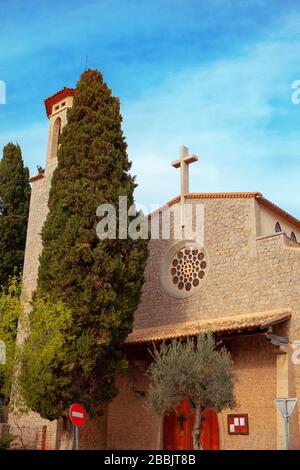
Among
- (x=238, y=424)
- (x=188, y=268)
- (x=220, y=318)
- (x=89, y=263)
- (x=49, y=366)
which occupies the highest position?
(x=188, y=268)

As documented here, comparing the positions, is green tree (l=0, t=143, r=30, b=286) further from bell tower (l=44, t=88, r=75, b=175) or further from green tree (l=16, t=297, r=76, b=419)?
green tree (l=16, t=297, r=76, b=419)

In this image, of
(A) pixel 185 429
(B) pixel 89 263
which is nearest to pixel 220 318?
(A) pixel 185 429

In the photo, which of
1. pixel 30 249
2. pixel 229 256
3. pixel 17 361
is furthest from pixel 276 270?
pixel 30 249

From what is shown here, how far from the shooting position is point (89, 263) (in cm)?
1556

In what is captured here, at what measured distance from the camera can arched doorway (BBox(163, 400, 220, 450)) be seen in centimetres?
1573

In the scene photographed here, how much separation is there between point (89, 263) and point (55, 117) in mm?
8625

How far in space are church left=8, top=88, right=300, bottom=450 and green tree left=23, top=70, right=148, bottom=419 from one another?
1.43 metres

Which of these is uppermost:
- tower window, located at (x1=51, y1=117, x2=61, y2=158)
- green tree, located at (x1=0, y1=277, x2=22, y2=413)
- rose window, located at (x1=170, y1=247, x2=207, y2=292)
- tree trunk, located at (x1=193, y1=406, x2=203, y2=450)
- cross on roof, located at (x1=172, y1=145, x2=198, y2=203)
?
tower window, located at (x1=51, y1=117, x2=61, y2=158)

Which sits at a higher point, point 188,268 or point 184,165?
point 184,165

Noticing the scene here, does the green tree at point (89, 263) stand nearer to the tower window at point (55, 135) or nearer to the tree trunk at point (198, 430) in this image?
the tree trunk at point (198, 430)

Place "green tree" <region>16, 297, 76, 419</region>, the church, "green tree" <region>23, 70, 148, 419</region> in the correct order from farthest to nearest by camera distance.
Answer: "green tree" <region>23, 70, 148, 419</region> → the church → "green tree" <region>16, 297, 76, 419</region>

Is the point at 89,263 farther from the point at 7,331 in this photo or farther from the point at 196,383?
the point at 196,383

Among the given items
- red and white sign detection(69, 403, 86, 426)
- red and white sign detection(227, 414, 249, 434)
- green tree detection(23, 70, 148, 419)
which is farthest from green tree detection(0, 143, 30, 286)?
red and white sign detection(227, 414, 249, 434)

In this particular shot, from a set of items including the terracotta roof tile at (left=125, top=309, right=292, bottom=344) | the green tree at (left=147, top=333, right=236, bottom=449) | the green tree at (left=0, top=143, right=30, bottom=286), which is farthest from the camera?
the green tree at (left=0, top=143, right=30, bottom=286)
